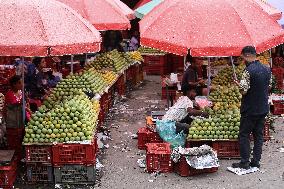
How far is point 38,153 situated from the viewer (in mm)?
8727

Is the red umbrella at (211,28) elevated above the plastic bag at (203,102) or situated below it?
above

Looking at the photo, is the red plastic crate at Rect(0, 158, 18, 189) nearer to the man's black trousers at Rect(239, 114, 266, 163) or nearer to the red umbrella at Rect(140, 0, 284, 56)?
the red umbrella at Rect(140, 0, 284, 56)

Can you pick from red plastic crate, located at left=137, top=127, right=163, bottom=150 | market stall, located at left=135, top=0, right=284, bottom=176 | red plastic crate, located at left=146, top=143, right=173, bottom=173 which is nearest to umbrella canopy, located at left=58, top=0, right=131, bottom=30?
market stall, located at left=135, top=0, right=284, bottom=176

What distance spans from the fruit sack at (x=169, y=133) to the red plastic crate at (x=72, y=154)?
2078mm

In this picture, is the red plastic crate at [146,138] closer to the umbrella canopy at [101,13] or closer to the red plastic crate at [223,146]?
the red plastic crate at [223,146]

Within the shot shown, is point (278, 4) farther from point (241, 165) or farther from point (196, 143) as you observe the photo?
point (241, 165)

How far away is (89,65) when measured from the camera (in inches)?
580

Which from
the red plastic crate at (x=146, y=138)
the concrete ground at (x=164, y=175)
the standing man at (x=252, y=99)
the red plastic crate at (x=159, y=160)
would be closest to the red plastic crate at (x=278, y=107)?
the concrete ground at (x=164, y=175)

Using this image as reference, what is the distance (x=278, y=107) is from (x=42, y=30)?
7241 millimetres

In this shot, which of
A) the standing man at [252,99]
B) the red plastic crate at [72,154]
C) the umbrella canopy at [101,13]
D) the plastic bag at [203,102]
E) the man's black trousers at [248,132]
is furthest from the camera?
the umbrella canopy at [101,13]

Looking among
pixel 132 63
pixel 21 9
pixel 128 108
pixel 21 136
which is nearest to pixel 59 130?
pixel 21 136

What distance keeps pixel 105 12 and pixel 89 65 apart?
248cm

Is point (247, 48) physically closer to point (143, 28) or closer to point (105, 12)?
point (143, 28)

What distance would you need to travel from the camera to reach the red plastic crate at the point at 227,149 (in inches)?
388
